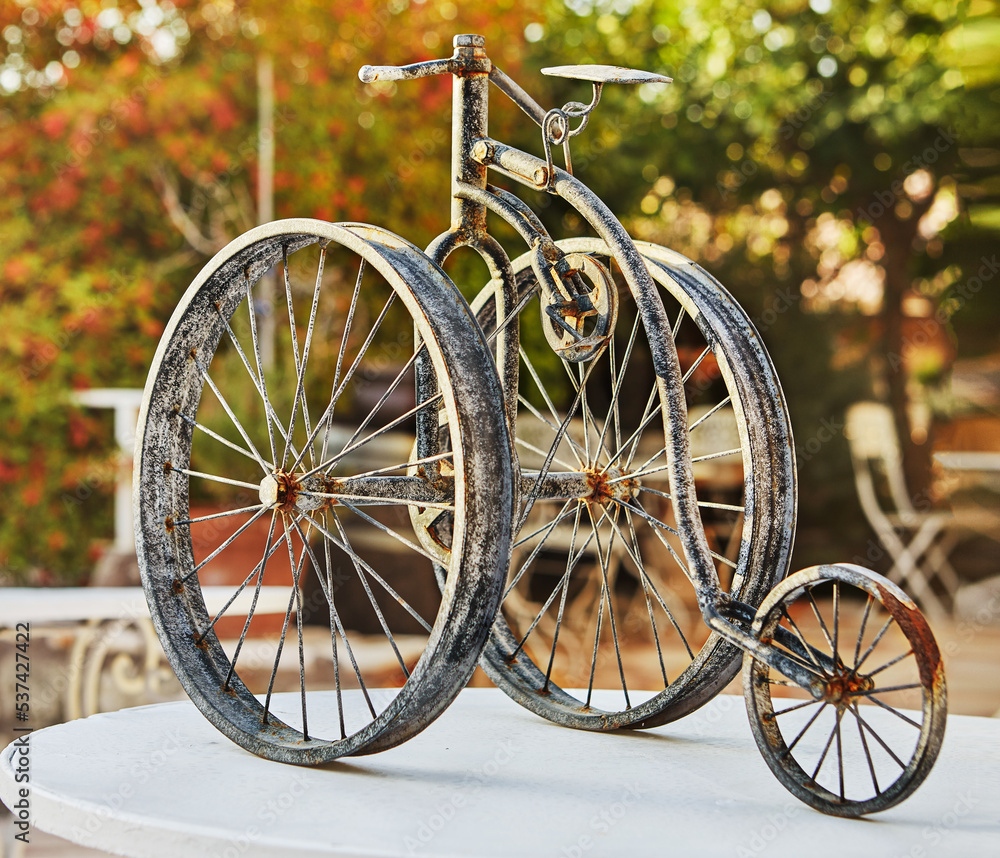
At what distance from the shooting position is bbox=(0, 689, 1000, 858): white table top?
101 cm

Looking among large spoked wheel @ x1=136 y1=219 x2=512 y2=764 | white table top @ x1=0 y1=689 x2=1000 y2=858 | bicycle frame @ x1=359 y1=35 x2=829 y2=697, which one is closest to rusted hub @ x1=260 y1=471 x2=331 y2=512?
large spoked wheel @ x1=136 y1=219 x2=512 y2=764

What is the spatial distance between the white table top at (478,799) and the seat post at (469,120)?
2.14 ft

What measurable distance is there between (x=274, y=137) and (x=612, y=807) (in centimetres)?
435

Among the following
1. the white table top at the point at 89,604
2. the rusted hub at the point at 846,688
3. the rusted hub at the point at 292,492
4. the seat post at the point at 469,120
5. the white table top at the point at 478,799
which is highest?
the seat post at the point at 469,120

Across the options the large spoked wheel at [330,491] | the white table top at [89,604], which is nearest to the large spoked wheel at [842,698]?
the large spoked wheel at [330,491]

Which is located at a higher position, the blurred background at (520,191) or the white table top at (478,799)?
the blurred background at (520,191)

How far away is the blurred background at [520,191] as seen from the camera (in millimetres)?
4715

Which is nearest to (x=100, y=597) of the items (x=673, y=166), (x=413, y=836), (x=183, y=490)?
(x=183, y=490)

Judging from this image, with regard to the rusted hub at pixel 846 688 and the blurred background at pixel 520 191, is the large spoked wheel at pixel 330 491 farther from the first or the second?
the blurred background at pixel 520 191

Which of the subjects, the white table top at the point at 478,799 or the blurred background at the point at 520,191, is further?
the blurred background at the point at 520,191

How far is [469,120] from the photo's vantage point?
1395 millimetres

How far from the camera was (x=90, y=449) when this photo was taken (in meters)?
4.89

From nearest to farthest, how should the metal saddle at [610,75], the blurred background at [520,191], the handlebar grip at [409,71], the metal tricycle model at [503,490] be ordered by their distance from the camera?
1. the metal tricycle model at [503,490]
2. the metal saddle at [610,75]
3. the handlebar grip at [409,71]
4. the blurred background at [520,191]

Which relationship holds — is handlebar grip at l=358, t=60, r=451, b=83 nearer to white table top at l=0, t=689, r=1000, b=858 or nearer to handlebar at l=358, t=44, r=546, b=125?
handlebar at l=358, t=44, r=546, b=125
